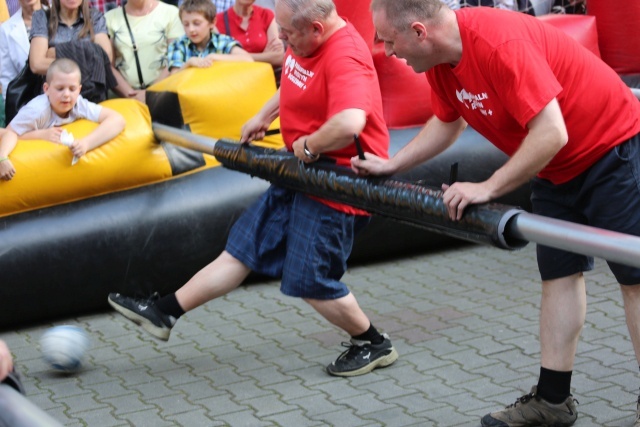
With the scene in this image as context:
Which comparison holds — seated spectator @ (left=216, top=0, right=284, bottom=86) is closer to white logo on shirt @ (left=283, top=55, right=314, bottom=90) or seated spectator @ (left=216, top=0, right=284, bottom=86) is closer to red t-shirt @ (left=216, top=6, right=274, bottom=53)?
red t-shirt @ (left=216, top=6, right=274, bottom=53)

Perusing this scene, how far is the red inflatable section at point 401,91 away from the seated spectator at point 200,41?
835 mm

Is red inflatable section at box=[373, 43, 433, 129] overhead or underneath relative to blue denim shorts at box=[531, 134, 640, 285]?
underneath

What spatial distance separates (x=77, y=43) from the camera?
6180mm

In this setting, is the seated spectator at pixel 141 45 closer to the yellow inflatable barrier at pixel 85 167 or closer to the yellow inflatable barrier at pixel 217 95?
the yellow inflatable barrier at pixel 217 95

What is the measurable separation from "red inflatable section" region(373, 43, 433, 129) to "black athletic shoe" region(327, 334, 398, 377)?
2.17m

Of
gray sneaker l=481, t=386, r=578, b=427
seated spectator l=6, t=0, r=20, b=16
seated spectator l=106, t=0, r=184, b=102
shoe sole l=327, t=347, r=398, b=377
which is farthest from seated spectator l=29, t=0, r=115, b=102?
gray sneaker l=481, t=386, r=578, b=427

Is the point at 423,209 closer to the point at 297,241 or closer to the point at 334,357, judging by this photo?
the point at 297,241

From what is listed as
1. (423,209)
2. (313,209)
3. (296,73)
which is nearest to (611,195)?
(423,209)

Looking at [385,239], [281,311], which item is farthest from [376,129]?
[385,239]

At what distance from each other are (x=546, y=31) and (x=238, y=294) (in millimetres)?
2949

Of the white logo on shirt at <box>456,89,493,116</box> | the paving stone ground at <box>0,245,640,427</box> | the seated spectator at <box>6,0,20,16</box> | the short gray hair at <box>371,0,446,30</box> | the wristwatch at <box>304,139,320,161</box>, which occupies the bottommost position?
the paving stone ground at <box>0,245,640,427</box>

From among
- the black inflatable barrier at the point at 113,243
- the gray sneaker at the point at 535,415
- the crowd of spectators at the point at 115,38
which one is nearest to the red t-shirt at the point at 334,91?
the gray sneaker at the point at 535,415

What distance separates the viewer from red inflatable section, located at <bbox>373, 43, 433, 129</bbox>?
6.34 meters

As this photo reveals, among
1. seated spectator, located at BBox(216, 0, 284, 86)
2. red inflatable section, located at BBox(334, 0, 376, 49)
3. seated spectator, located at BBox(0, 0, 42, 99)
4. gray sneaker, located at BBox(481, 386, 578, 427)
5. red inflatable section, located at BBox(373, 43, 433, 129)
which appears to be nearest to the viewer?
gray sneaker, located at BBox(481, 386, 578, 427)
